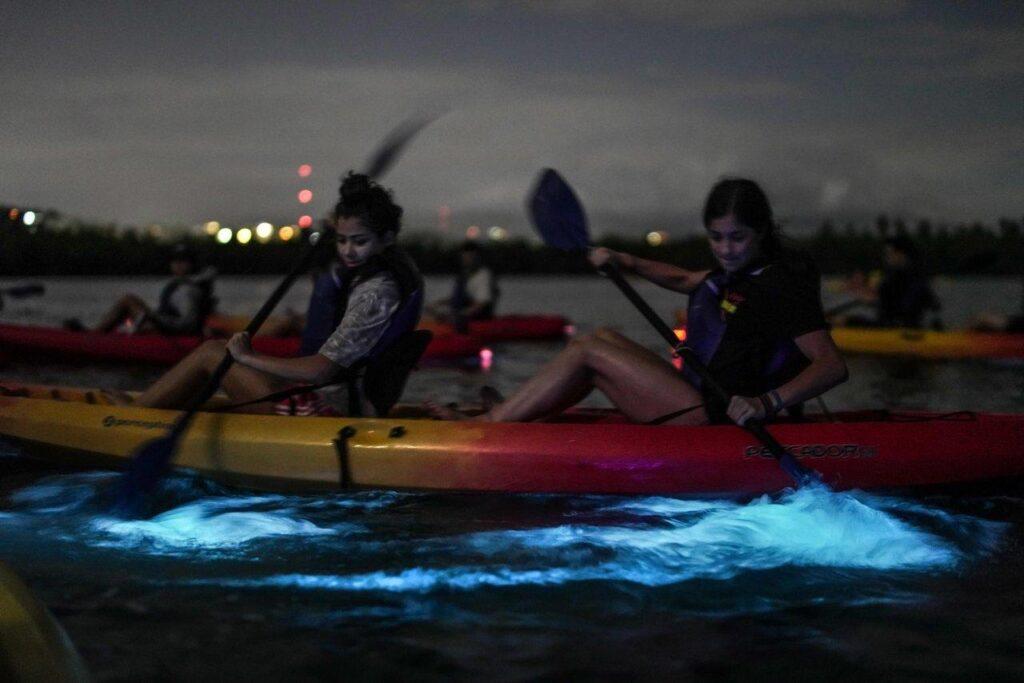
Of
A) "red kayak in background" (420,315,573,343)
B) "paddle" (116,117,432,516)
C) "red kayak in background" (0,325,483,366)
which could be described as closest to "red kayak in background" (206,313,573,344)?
"red kayak in background" (420,315,573,343)

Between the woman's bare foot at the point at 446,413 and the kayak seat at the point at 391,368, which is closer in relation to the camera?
the kayak seat at the point at 391,368

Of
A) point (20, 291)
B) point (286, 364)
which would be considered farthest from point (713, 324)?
point (20, 291)

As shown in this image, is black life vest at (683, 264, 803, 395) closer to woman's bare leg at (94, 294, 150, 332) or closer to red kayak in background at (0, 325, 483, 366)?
red kayak in background at (0, 325, 483, 366)

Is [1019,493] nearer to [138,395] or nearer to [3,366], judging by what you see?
[138,395]

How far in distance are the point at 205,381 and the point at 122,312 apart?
6.54 metres

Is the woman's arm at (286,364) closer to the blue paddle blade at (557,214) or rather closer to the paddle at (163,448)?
the paddle at (163,448)

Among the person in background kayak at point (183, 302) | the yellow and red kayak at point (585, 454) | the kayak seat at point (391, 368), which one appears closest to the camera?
the yellow and red kayak at point (585, 454)

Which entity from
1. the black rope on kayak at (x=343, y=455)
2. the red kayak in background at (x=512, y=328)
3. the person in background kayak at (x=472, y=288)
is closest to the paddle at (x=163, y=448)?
the black rope on kayak at (x=343, y=455)

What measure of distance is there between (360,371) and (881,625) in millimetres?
2597

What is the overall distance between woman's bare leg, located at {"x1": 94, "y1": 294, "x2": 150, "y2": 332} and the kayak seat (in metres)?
6.75

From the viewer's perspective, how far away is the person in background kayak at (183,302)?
1050 cm

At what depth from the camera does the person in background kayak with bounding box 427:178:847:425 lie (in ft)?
14.5

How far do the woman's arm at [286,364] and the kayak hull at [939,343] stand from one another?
8514 mm

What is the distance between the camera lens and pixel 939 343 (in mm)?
11758
